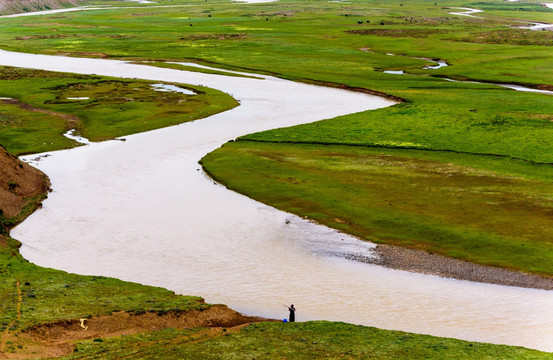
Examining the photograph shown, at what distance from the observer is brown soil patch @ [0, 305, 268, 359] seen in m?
27.1

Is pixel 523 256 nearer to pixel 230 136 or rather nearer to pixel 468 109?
pixel 230 136

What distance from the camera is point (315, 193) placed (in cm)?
5156

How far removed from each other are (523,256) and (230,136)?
3882 centimetres

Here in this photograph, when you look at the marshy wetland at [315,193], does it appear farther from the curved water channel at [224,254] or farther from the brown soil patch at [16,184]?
the brown soil patch at [16,184]

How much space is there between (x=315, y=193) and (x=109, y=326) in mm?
24643

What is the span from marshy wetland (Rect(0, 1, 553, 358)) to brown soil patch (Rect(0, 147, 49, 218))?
1.98 metres

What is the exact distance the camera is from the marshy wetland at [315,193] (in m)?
35.0

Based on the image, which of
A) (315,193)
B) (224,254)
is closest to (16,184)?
→ (224,254)

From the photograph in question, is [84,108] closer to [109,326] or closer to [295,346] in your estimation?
[109,326]

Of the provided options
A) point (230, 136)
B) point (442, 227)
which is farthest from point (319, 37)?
point (442, 227)

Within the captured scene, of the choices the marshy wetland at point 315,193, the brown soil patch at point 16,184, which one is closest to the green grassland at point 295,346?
the marshy wetland at point 315,193

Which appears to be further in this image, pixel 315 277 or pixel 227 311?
pixel 315 277

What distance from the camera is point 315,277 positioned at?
123 ft

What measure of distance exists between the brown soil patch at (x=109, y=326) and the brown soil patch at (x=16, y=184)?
19816 millimetres
